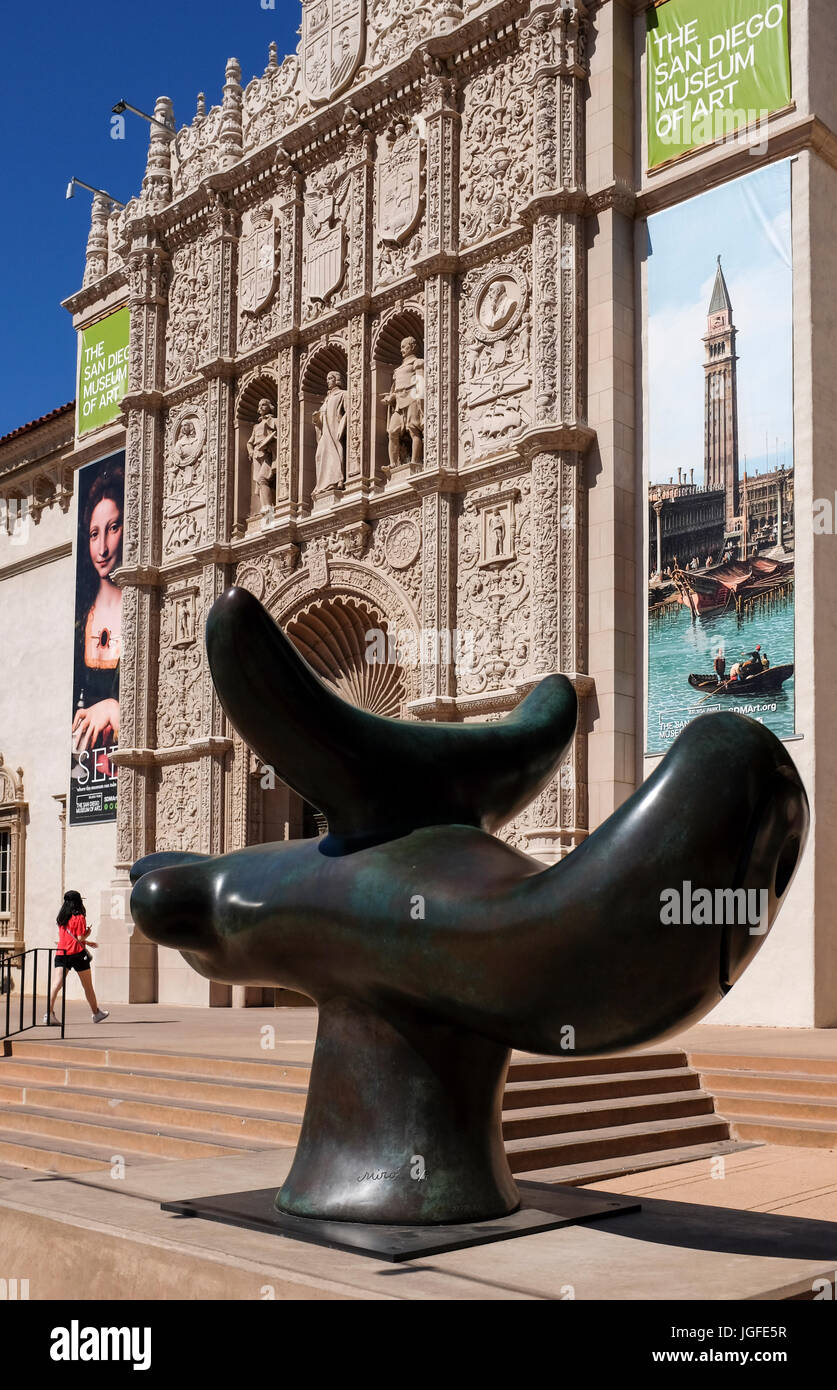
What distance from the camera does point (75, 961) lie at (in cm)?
1340

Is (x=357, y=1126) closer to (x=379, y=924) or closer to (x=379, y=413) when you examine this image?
(x=379, y=924)

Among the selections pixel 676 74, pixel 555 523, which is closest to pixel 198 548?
pixel 555 523

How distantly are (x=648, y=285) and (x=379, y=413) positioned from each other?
14.6 feet

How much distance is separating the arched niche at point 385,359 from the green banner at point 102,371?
256 inches

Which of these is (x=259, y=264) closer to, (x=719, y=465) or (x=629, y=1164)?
(x=719, y=465)

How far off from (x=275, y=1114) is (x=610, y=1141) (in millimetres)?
2162

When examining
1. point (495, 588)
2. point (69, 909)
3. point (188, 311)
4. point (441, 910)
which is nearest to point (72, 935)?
point (69, 909)

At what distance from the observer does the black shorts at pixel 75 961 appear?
43.5 ft

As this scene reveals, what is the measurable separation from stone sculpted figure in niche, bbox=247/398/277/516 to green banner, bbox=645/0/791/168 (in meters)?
7.24

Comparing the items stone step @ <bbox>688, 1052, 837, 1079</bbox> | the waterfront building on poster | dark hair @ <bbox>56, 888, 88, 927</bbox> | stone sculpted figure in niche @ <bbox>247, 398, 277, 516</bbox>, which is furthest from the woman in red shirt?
stone sculpted figure in niche @ <bbox>247, 398, 277, 516</bbox>

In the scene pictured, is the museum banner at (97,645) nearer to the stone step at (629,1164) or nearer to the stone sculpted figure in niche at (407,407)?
the stone sculpted figure in niche at (407,407)

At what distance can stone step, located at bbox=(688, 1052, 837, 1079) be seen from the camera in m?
8.94

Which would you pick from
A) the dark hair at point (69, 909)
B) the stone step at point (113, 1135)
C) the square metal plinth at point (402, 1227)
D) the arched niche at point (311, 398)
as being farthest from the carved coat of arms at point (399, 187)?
the square metal plinth at point (402, 1227)

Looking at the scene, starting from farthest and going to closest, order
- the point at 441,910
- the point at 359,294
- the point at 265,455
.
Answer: the point at 265,455
the point at 359,294
the point at 441,910
